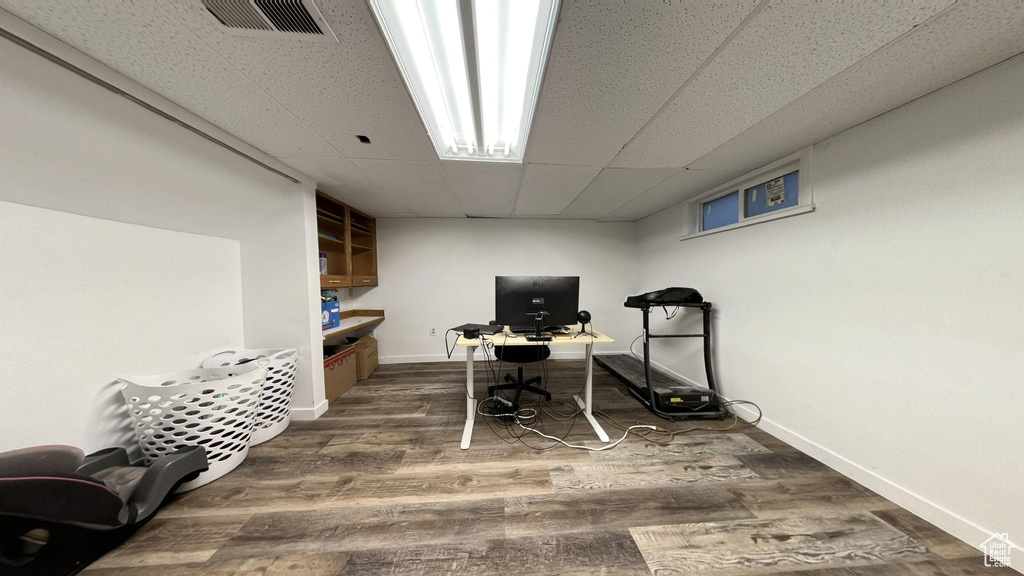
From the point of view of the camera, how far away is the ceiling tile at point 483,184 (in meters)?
1.86

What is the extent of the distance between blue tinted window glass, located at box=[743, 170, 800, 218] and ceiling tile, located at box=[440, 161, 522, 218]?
1913mm

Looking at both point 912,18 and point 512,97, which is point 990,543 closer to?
point 912,18

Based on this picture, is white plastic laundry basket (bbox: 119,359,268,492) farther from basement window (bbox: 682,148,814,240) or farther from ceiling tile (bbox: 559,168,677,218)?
basement window (bbox: 682,148,814,240)

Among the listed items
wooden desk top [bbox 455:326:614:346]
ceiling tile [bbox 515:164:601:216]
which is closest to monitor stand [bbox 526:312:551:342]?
wooden desk top [bbox 455:326:614:346]

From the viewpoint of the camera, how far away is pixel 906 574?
1.02 meters

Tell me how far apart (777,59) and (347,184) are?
2.73 metres

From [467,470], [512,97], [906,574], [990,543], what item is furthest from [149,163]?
[990,543]

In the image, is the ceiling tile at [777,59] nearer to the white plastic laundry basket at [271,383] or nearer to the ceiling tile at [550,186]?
the ceiling tile at [550,186]

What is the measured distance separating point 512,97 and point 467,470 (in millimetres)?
2151

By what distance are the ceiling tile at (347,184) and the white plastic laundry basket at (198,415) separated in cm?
142

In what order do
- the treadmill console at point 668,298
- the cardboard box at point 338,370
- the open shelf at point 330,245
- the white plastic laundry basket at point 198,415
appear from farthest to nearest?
the open shelf at point 330,245
the cardboard box at point 338,370
the treadmill console at point 668,298
the white plastic laundry basket at point 198,415

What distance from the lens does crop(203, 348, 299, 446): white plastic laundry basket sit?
178cm

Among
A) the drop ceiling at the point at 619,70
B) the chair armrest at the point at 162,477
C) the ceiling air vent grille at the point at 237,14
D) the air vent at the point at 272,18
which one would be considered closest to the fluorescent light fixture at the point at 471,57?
the drop ceiling at the point at 619,70

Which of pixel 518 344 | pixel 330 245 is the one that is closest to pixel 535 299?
pixel 518 344
